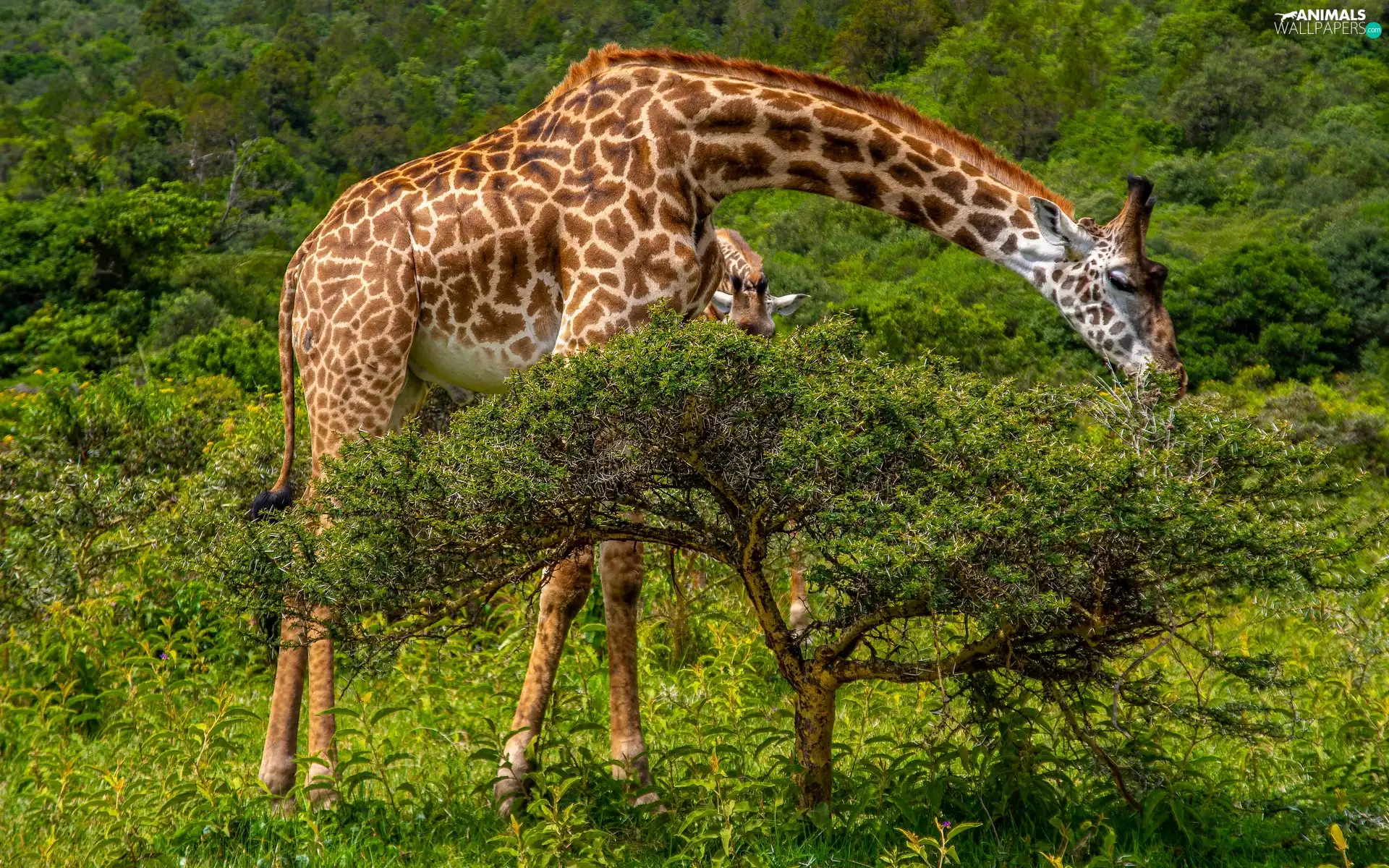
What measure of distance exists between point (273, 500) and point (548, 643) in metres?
1.56

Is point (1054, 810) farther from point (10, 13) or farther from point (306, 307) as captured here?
point (10, 13)

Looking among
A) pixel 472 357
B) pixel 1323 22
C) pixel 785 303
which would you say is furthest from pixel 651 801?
pixel 1323 22

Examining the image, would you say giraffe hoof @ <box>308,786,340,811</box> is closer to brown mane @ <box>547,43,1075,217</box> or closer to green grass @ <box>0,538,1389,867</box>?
green grass @ <box>0,538,1389,867</box>

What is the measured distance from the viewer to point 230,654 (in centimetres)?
901

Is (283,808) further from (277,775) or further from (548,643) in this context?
(548,643)

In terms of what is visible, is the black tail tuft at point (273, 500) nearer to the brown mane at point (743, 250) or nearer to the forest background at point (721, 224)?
the forest background at point (721, 224)

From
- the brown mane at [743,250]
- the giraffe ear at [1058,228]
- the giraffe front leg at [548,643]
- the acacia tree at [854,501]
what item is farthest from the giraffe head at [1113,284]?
the brown mane at [743,250]

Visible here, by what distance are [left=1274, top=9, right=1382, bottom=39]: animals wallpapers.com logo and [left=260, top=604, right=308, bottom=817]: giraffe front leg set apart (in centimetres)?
4498

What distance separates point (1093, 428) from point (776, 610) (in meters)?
1.40

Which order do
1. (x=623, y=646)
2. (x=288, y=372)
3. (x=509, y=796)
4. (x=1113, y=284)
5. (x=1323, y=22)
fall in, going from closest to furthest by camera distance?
(x=509, y=796), (x=1113, y=284), (x=623, y=646), (x=288, y=372), (x=1323, y=22)

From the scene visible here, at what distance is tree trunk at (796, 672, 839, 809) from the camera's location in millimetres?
5277

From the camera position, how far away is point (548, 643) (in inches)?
244

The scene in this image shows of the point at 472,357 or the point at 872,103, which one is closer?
the point at 872,103

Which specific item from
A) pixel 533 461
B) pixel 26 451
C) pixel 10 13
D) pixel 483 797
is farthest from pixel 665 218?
pixel 10 13
